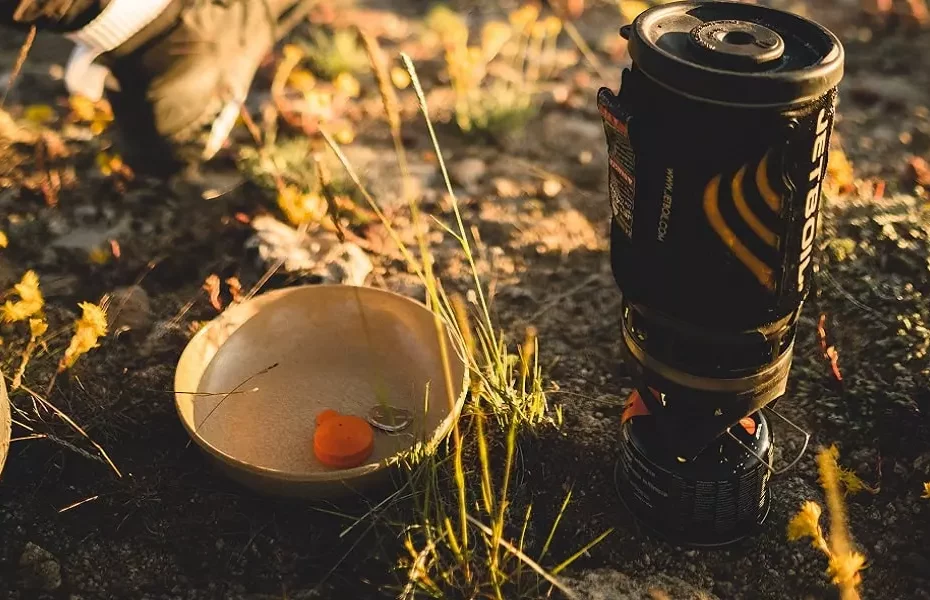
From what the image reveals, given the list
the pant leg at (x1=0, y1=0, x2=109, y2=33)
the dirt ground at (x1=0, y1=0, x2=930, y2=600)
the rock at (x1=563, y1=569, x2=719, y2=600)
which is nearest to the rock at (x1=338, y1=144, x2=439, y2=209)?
the dirt ground at (x1=0, y1=0, x2=930, y2=600)

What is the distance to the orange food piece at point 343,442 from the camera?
1.99 meters

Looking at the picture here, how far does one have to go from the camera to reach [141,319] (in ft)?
8.11

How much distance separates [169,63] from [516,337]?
148 centimetres

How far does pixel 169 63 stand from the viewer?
112 inches

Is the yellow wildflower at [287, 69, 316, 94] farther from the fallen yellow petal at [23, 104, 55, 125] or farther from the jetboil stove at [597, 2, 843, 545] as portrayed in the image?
the jetboil stove at [597, 2, 843, 545]

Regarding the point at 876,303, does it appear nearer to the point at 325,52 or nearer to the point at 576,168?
the point at 576,168

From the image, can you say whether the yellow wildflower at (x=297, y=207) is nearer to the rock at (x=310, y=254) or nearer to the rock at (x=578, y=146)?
the rock at (x=310, y=254)

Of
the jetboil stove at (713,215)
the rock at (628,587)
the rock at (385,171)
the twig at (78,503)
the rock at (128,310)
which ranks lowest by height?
the rock at (628,587)

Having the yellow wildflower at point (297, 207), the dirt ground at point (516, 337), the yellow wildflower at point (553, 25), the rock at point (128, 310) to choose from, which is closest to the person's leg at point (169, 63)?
the dirt ground at point (516, 337)

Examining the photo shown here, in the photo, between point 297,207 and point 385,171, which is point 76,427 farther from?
point 385,171

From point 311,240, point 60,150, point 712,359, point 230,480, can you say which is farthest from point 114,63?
point 712,359

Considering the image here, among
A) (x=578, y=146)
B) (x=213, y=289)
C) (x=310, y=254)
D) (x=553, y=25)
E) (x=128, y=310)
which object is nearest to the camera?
(x=213, y=289)

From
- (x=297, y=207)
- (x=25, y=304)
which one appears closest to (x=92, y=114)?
(x=297, y=207)

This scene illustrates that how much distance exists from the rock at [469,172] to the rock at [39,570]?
5.76 ft
